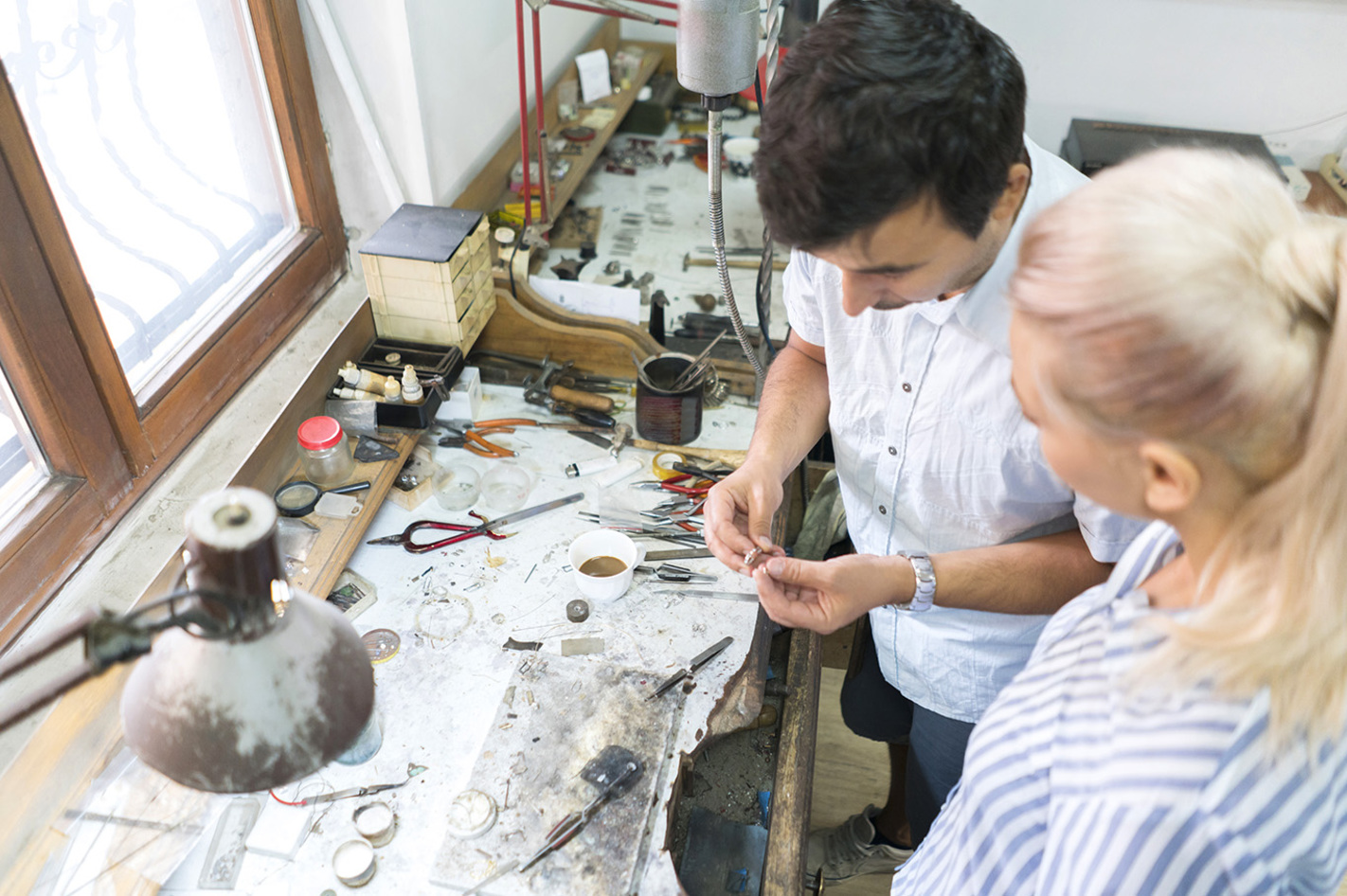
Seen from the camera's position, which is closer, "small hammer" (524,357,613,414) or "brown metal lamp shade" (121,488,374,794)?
"brown metal lamp shade" (121,488,374,794)

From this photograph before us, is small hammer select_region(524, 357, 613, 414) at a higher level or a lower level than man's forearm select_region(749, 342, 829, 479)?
lower

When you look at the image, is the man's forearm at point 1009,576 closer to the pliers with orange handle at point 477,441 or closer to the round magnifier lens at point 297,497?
the pliers with orange handle at point 477,441

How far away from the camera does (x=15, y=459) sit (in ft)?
4.17

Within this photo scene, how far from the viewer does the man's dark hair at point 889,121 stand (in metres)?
0.90

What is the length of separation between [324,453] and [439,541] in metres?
0.28

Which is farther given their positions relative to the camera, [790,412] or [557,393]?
[557,393]

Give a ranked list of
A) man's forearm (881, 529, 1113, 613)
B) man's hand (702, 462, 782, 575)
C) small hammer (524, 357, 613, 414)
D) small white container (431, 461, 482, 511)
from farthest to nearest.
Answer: small hammer (524, 357, 613, 414), small white container (431, 461, 482, 511), man's hand (702, 462, 782, 575), man's forearm (881, 529, 1113, 613)

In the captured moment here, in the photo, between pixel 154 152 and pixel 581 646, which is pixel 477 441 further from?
pixel 154 152

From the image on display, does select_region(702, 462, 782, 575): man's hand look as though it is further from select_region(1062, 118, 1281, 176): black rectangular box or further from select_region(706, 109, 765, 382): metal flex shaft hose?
select_region(1062, 118, 1281, 176): black rectangular box

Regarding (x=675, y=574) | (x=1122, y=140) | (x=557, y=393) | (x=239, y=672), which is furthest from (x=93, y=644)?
(x=1122, y=140)

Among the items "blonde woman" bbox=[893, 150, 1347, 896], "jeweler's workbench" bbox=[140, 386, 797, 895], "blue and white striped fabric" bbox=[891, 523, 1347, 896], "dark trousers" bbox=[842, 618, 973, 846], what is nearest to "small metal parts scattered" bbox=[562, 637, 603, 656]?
"jeweler's workbench" bbox=[140, 386, 797, 895]

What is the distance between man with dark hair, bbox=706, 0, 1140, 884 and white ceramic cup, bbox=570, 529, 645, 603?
0.74 ft

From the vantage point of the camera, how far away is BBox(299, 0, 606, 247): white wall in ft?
6.08

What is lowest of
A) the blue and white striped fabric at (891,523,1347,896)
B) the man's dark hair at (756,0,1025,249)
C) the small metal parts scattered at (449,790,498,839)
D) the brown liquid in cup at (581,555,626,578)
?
the small metal parts scattered at (449,790,498,839)
